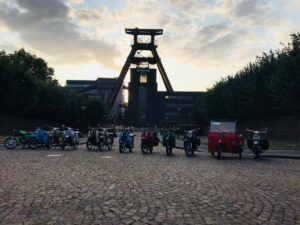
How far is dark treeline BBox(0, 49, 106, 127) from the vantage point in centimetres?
4247

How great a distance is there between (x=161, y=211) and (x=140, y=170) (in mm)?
5722

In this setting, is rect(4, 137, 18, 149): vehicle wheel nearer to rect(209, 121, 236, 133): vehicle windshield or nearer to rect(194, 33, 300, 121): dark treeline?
rect(209, 121, 236, 133): vehicle windshield

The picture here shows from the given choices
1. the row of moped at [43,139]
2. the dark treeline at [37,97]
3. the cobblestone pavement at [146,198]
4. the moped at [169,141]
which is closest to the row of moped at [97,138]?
the row of moped at [43,139]

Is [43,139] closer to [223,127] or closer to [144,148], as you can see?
[144,148]

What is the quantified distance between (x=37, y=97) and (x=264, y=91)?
2919 centimetres

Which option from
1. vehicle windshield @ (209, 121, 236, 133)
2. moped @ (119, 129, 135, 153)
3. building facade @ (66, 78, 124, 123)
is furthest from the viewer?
building facade @ (66, 78, 124, 123)

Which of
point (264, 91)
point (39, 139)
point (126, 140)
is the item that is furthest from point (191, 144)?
point (264, 91)

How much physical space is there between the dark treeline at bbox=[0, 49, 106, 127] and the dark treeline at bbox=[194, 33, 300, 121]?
22278mm

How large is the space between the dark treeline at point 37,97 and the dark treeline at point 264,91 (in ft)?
73.1

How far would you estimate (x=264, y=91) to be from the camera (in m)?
43.4

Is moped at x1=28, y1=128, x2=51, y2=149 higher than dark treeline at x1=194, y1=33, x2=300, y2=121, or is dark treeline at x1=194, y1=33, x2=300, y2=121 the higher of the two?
dark treeline at x1=194, y1=33, x2=300, y2=121

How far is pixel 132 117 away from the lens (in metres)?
146

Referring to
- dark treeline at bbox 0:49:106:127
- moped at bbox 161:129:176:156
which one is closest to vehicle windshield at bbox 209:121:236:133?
moped at bbox 161:129:176:156

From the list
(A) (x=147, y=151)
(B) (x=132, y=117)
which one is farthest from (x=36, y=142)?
(B) (x=132, y=117)
